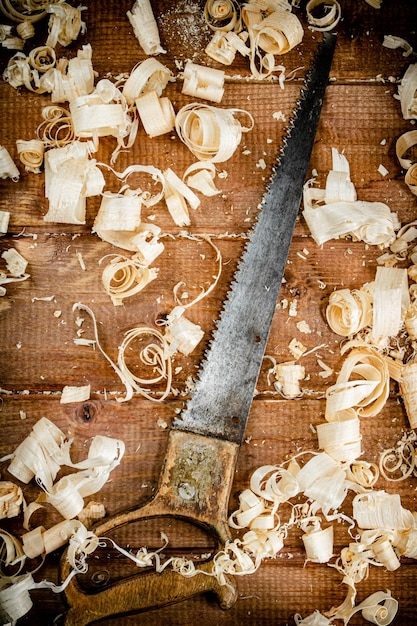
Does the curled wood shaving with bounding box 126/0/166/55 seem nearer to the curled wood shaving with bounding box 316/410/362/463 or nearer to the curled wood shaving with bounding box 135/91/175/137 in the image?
the curled wood shaving with bounding box 135/91/175/137

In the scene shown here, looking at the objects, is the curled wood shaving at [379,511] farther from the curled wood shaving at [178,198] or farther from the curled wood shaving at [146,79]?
the curled wood shaving at [146,79]

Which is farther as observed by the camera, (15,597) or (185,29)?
(185,29)

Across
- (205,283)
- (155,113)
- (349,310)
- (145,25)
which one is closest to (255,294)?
(205,283)

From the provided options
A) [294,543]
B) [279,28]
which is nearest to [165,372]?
[294,543]

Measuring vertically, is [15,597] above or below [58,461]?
below

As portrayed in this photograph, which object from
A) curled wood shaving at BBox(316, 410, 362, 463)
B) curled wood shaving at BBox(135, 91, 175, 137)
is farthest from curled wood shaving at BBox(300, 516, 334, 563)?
curled wood shaving at BBox(135, 91, 175, 137)

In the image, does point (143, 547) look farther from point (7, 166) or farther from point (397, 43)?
point (397, 43)

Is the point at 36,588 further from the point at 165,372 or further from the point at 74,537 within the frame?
the point at 165,372
